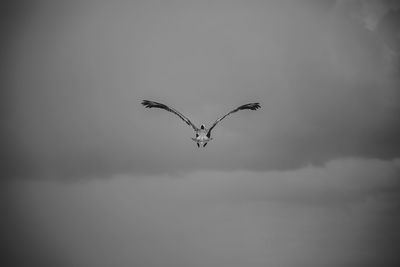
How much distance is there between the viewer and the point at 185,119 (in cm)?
7125

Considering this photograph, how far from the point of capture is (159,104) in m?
72.4

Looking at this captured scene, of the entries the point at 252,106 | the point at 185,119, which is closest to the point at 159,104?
the point at 185,119

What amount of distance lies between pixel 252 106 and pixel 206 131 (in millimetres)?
5734

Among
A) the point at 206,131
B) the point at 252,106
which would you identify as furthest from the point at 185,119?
the point at 252,106

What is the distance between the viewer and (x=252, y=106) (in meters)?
73.6

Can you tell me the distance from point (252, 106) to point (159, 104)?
29.2 ft

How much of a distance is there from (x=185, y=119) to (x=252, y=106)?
6893 millimetres

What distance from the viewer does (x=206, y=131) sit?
70.8 metres

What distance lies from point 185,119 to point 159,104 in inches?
121

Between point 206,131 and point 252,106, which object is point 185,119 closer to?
point 206,131

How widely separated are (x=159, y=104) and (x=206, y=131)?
17.5ft

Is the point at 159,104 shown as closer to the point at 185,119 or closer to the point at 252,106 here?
the point at 185,119
